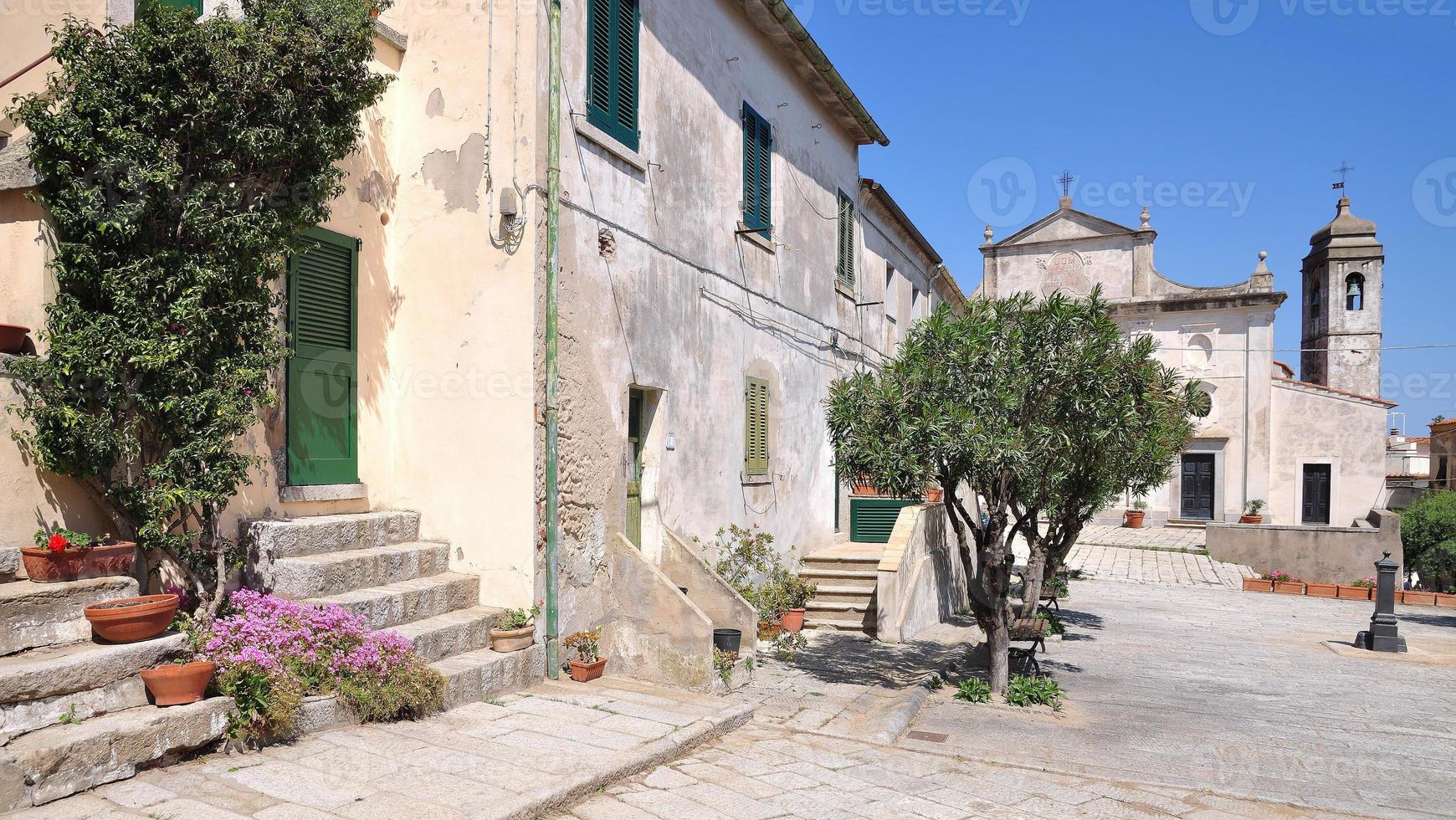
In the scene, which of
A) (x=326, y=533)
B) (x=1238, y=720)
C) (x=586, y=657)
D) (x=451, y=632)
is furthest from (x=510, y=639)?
(x=1238, y=720)

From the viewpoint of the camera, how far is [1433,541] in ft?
79.8

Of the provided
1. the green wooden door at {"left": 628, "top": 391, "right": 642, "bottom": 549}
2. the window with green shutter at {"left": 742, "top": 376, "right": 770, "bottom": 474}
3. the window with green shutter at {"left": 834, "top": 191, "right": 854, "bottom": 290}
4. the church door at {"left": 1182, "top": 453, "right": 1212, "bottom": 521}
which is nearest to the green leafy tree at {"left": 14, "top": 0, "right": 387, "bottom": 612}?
the green wooden door at {"left": 628, "top": 391, "right": 642, "bottom": 549}

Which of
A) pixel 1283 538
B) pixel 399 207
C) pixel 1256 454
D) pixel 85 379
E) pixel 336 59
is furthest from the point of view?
pixel 1256 454

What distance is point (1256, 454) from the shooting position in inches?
1195

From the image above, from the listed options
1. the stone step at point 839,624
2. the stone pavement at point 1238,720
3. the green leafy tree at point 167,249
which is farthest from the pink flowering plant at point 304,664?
the stone step at point 839,624

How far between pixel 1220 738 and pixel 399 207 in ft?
27.5

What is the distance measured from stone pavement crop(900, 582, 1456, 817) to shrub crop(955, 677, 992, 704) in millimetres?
135

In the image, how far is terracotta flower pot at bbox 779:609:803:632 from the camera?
11211 millimetres

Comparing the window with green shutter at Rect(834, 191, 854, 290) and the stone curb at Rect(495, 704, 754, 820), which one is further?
the window with green shutter at Rect(834, 191, 854, 290)

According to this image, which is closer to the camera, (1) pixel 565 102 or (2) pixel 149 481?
(2) pixel 149 481

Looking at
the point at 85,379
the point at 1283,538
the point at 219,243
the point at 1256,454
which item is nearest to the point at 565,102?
the point at 219,243

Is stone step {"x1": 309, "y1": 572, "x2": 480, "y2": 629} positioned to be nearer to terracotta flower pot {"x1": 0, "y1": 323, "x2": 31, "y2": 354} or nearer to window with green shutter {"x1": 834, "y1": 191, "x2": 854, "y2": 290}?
terracotta flower pot {"x1": 0, "y1": 323, "x2": 31, "y2": 354}

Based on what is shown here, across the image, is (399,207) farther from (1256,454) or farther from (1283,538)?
(1256,454)

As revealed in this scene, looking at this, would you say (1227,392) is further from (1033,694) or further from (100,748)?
(100,748)
